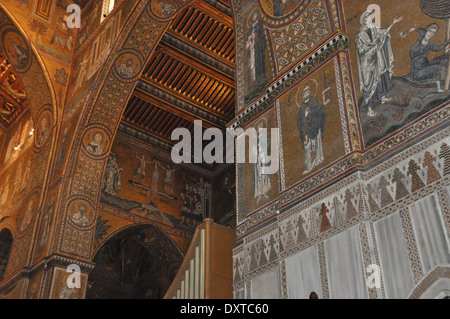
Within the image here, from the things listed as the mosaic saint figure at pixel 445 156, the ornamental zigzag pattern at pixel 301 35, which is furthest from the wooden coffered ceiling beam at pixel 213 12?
the mosaic saint figure at pixel 445 156

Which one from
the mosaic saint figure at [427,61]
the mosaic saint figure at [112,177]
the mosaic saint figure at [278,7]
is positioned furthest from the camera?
the mosaic saint figure at [112,177]

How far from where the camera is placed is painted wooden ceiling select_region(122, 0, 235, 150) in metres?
11.5

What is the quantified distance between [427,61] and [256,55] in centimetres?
237

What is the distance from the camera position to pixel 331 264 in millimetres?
4188

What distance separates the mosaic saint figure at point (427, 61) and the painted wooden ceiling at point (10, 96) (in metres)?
11.8

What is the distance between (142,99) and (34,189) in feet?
10.8

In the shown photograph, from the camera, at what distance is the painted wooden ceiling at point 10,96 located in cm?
1395

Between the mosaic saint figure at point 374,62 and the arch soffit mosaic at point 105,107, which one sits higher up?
the arch soffit mosaic at point 105,107

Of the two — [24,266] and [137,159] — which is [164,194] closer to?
[137,159]

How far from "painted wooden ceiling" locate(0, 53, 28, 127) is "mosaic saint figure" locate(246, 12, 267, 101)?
9391 millimetres

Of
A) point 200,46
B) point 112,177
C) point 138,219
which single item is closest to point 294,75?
→ point 200,46

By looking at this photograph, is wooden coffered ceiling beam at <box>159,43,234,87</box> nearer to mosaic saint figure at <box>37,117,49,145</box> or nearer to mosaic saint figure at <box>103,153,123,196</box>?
mosaic saint figure at <box>103,153,123,196</box>

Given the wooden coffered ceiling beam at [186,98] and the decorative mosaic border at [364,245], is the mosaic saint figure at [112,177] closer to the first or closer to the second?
the wooden coffered ceiling beam at [186,98]

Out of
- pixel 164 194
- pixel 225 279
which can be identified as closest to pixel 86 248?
pixel 164 194
